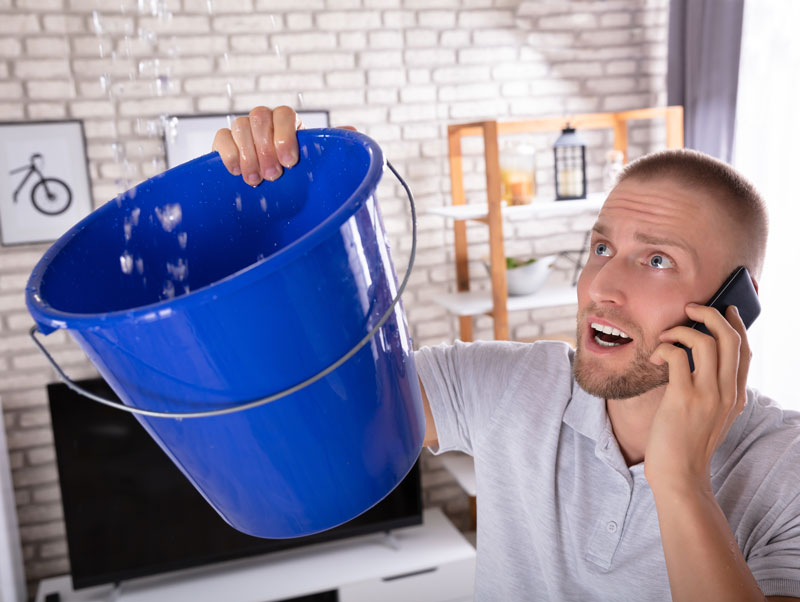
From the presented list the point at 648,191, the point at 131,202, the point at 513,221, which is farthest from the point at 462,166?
the point at 131,202

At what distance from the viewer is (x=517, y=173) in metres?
2.93

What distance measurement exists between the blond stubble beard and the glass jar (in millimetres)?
1849

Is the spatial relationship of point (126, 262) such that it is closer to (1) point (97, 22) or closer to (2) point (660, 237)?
(2) point (660, 237)

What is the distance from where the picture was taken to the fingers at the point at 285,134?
0.84 metres

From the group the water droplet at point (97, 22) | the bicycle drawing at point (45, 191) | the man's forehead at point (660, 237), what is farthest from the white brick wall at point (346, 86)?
the man's forehead at point (660, 237)

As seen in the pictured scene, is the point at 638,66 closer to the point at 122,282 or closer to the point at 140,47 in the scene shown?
the point at 140,47

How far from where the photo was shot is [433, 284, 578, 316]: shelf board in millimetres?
2811

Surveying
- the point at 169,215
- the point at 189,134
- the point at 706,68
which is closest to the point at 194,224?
the point at 169,215

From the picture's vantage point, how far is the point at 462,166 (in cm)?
314

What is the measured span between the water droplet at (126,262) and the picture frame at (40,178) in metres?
2.06

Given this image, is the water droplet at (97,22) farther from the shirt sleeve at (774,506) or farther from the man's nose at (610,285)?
the shirt sleeve at (774,506)

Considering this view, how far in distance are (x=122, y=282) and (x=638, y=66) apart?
299cm

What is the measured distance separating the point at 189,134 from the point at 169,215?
2.07 meters

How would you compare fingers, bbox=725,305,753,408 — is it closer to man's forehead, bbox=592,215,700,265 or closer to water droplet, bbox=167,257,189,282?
man's forehead, bbox=592,215,700,265
